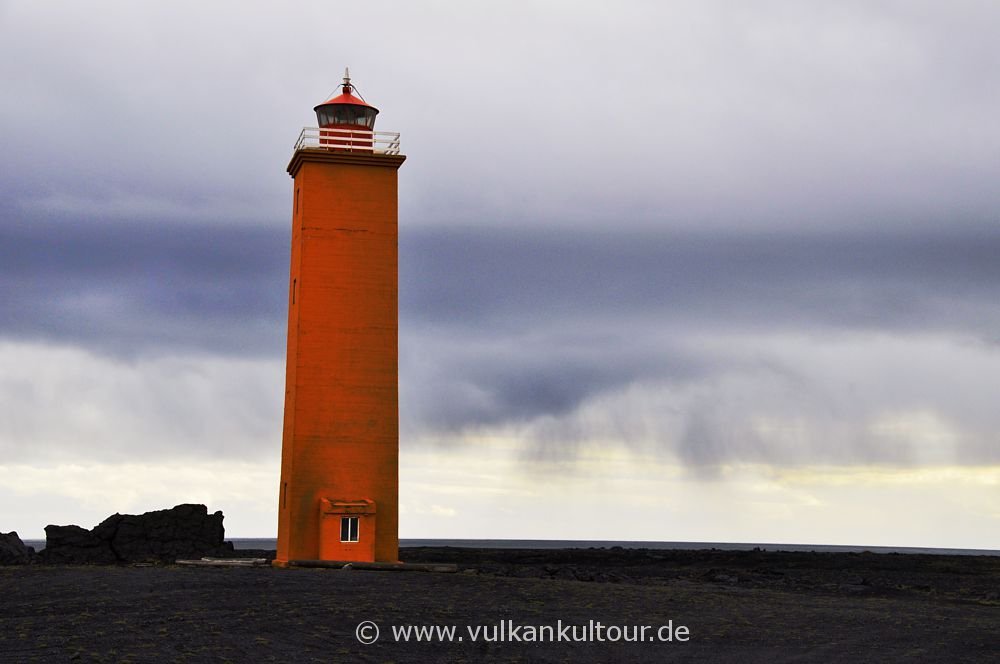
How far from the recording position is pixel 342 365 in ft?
123

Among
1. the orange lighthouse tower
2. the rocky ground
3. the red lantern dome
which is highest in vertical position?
the red lantern dome

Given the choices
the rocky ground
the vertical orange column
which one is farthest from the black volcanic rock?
the rocky ground

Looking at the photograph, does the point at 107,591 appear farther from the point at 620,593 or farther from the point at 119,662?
the point at 620,593

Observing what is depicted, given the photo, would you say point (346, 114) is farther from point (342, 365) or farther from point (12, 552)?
point (12, 552)

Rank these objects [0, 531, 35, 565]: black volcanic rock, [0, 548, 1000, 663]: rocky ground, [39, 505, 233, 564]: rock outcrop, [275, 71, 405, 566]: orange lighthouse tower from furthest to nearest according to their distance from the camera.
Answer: [39, 505, 233, 564]: rock outcrop < [0, 531, 35, 565]: black volcanic rock < [275, 71, 405, 566]: orange lighthouse tower < [0, 548, 1000, 663]: rocky ground

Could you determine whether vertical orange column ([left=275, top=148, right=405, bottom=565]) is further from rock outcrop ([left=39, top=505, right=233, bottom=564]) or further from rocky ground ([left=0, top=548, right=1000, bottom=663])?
rock outcrop ([left=39, top=505, right=233, bottom=564])

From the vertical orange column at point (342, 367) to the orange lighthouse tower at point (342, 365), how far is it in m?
0.03

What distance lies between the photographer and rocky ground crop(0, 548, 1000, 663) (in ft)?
67.4

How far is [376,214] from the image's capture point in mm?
38125

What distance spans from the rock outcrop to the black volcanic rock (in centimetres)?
108

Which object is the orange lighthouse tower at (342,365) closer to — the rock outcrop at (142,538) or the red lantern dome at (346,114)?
the red lantern dome at (346,114)

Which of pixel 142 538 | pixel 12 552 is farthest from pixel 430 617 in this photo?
pixel 142 538

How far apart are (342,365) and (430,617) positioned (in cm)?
1429

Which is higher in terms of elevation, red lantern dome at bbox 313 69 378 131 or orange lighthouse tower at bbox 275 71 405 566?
red lantern dome at bbox 313 69 378 131
